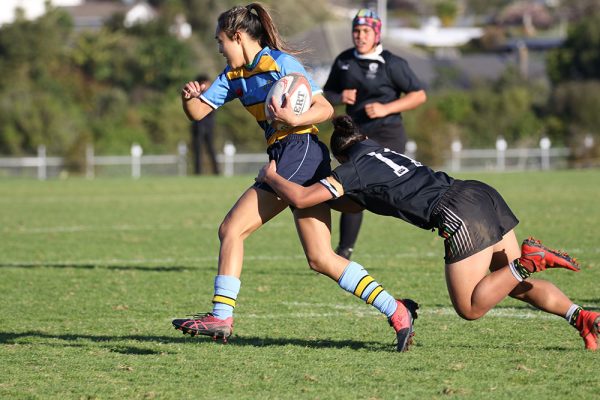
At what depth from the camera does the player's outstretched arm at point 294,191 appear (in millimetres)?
5688

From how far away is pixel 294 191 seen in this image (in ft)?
18.9

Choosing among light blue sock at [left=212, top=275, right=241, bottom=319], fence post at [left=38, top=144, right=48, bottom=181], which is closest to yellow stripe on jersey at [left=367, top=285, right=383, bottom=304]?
light blue sock at [left=212, top=275, right=241, bottom=319]

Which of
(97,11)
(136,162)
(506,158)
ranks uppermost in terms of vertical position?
(97,11)

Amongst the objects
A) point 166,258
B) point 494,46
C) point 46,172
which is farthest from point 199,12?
point 166,258

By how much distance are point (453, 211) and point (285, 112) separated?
1.01 metres

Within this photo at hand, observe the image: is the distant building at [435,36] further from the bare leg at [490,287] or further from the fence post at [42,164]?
the bare leg at [490,287]

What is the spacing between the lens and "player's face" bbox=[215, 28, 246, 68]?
617 cm

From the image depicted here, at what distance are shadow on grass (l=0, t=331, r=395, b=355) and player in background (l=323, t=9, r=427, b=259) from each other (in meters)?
3.32

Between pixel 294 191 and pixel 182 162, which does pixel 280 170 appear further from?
pixel 182 162

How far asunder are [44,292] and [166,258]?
236cm

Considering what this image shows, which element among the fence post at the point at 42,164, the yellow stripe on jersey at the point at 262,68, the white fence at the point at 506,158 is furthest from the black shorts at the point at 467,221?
the white fence at the point at 506,158

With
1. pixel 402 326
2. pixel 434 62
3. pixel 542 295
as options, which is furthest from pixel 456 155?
pixel 434 62

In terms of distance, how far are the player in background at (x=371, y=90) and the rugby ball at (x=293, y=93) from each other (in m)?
3.64

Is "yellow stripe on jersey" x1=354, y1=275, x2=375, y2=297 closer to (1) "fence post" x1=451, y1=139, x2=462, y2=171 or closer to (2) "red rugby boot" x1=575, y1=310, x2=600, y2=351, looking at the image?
(2) "red rugby boot" x1=575, y1=310, x2=600, y2=351
